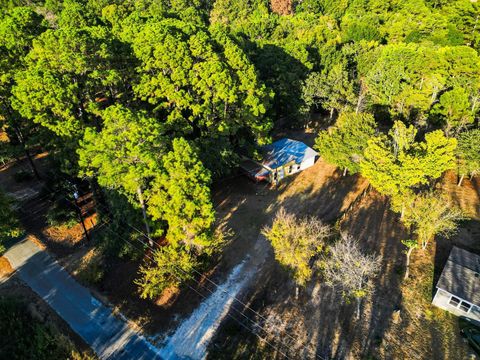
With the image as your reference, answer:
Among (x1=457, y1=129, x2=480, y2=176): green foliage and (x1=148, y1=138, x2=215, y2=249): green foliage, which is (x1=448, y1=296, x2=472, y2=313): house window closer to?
(x1=457, y1=129, x2=480, y2=176): green foliage

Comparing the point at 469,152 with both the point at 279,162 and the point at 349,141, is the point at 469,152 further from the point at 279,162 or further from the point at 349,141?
the point at 279,162

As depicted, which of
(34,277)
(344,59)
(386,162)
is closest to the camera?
(34,277)

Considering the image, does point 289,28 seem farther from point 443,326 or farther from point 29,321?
point 29,321

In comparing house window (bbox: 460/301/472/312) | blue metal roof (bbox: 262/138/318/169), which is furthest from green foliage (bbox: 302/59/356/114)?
house window (bbox: 460/301/472/312)

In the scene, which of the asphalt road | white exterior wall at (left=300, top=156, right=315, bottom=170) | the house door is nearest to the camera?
the asphalt road

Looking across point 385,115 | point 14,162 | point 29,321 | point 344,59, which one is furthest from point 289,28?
point 29,321

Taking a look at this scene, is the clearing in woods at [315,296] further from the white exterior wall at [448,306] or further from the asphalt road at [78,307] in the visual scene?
the asphalt road at [78,307]

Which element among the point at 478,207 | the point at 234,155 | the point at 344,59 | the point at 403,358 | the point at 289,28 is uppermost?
the point at 289,28
